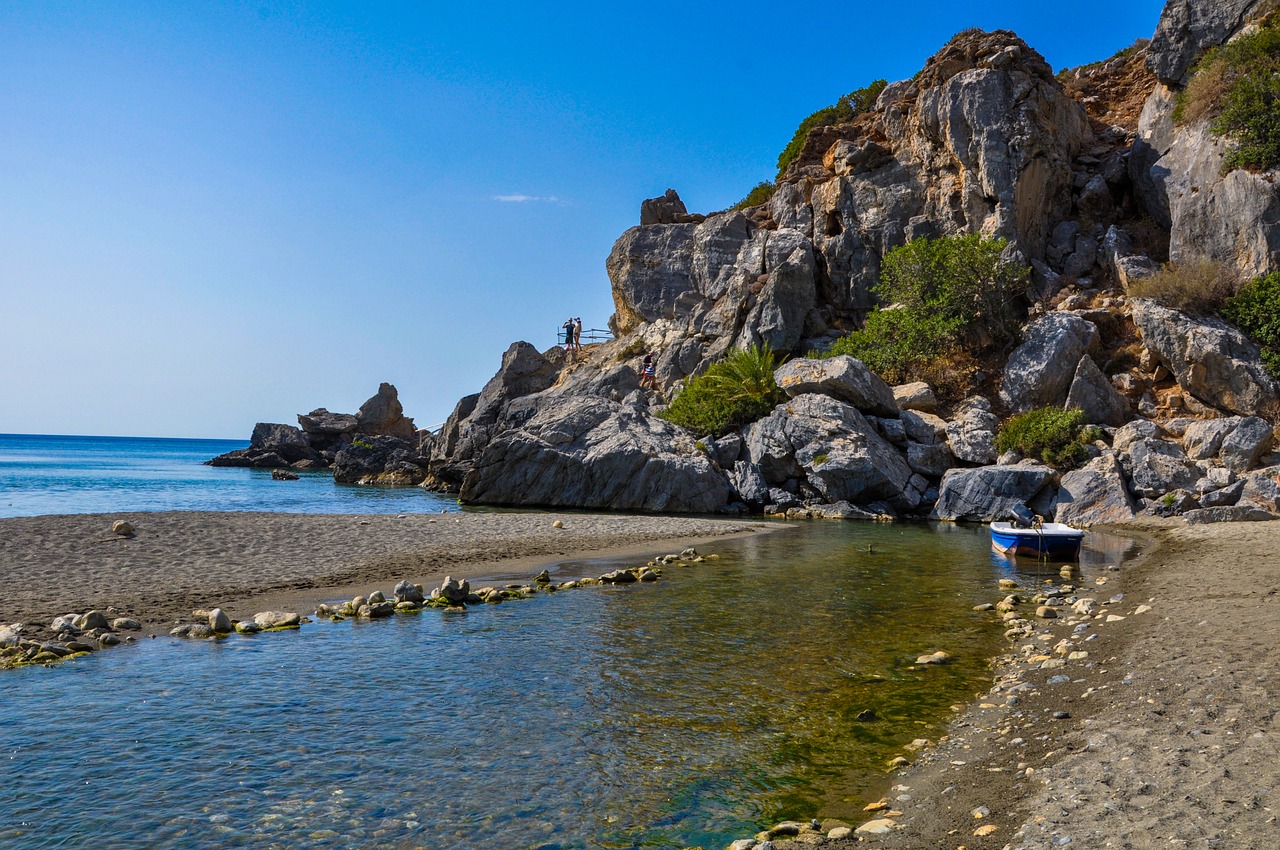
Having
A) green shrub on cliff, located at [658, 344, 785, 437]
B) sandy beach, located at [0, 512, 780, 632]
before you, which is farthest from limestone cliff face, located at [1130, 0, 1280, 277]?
sandy beach, located at [0, 512, 780, 632]

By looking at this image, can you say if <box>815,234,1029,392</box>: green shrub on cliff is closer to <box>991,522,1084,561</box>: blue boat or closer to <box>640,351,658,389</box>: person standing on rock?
<box>640,351,658,389</box>: person standing on rock

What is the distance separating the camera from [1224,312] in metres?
34.6

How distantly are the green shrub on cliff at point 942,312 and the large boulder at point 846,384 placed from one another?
4736 millimetres

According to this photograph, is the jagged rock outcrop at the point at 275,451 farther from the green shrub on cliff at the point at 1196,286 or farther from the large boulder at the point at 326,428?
the green shrub on cliff at the point at 1196,286

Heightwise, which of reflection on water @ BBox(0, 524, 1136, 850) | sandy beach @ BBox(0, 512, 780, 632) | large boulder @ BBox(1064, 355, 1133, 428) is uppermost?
large boulder @ BBox(1064, 355, 1133, 428)

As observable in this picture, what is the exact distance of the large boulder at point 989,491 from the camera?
30.9m

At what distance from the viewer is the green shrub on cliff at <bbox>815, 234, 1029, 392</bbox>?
41.4 m

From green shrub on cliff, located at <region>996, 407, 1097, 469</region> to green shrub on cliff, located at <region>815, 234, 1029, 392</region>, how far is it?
757 centimetres

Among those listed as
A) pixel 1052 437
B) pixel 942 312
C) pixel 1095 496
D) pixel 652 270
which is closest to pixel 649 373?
pixel 652 270

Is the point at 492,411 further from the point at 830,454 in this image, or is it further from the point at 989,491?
the point at 989,491

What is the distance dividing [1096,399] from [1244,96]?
17144 mm

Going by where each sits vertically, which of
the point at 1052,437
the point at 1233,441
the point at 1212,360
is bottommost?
the point at 1233,441

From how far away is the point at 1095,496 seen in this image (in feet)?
95.7

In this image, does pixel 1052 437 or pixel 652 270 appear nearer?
pixel 1052 437
